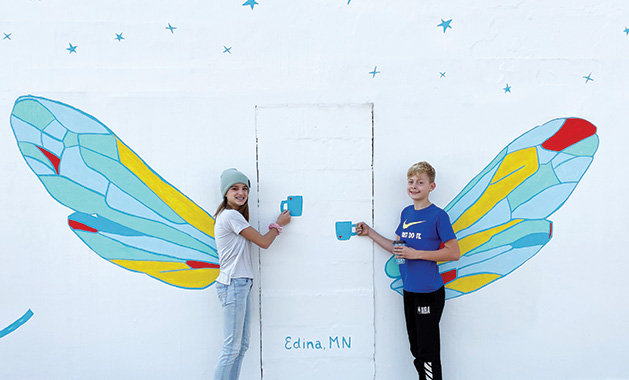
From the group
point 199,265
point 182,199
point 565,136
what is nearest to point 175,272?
point 199,265

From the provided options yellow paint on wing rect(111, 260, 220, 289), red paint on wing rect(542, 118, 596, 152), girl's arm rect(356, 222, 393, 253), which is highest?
red paint on wing rect(542, 118, 596, 152)

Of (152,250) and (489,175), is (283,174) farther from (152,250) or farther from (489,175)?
(489,175)

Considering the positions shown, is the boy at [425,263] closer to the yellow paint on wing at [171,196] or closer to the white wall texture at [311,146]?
the white wall texture at [311,146]

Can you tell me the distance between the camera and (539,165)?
3.00 metres

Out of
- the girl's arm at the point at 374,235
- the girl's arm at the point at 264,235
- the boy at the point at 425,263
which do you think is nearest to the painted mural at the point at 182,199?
the girl's arm at the point at 374,235

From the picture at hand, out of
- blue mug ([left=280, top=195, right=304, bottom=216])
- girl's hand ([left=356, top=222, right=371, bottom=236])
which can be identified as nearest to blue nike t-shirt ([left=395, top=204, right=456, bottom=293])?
girl's hand ([left=356, top=222, right=371, bottom=236])

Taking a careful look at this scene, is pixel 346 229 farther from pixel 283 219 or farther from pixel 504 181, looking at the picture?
pixel 504 181

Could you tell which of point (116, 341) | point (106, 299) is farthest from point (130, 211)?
point (116, 341)

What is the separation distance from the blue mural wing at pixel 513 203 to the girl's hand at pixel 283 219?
72 centimetres

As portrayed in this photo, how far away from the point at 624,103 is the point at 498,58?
896 millimetres

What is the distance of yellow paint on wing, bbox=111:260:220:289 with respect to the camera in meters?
2.93

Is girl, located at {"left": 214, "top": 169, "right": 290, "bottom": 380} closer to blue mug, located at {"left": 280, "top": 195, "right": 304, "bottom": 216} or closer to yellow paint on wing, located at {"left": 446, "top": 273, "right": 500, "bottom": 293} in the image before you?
blue mug, located at {"left": 280, "top": 195, "right": 304, "bottom": 216}

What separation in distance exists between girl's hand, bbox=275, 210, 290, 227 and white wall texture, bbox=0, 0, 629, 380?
0.08 meters

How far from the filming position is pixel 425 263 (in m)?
Answer: 2.72
